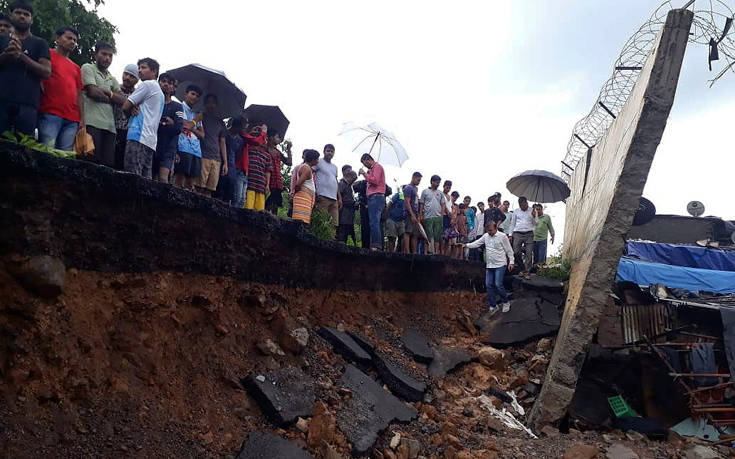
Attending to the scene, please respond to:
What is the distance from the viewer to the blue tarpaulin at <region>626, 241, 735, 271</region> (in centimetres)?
1045

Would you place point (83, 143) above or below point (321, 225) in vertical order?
above

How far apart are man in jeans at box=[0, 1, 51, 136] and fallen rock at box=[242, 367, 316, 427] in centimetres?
267

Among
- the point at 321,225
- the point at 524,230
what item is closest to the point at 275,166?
the point at 321,225

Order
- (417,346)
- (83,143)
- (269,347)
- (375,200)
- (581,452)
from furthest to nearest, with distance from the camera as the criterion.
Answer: (375,200), (417,346), (581,452), (269,347), (83,143)

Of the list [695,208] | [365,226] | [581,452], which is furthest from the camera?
[695,208]

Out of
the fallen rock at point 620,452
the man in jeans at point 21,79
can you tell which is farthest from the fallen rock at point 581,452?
the man in jeans at point 21,79

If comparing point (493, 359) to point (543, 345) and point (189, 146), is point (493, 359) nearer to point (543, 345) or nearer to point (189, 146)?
point (543, 345)

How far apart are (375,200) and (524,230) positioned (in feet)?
15.3

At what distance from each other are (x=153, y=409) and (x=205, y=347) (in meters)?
0.78

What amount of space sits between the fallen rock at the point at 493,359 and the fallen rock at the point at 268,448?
4.47 meters

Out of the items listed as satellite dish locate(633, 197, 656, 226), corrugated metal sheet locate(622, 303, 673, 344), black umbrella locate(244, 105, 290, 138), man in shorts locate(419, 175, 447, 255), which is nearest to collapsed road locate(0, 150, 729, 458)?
corrugated metal sheet locate(622, 303, 673, 344)

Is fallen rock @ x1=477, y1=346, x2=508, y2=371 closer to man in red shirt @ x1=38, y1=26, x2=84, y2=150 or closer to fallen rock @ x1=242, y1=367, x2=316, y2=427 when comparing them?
fallen rock @ x1=242, y1=367, x2=316, y2=427

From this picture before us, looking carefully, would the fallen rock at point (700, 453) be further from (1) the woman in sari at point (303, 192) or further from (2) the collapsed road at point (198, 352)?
(1) the woman in sari at point (303, 192)

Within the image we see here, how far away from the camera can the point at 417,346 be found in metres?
6.59
